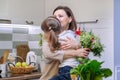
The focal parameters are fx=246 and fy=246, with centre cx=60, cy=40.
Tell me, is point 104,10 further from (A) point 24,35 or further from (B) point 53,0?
(A) point 24,35

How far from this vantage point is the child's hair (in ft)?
3.71

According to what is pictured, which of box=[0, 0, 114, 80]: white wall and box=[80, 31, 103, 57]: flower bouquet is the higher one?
box=[0, 0, 114, 80]: white wall

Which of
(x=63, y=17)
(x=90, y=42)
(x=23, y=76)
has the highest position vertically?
(x=63, y=17)

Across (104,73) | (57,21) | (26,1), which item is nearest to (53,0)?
(26,1)

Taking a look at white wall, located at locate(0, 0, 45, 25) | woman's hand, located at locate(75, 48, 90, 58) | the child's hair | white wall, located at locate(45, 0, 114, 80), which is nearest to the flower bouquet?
woman's hand, located at locate(75, 48, 90, 58)

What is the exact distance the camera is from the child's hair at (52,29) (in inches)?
44.6

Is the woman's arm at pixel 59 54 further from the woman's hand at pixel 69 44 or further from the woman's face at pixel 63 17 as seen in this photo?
the woman's face at pixel 63 17

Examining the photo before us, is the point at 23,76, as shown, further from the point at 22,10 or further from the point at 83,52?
the point at 83,52

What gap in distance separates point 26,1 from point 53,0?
0.38 meters

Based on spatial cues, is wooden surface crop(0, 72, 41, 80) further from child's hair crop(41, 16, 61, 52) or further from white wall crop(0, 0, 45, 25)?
child's hair crop(41, 16, 61, 52)

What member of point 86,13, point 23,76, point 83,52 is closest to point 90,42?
point 83,52

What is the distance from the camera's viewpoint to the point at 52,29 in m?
1.15

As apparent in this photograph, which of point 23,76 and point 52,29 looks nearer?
point 52,29

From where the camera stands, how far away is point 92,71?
3.27 ft
